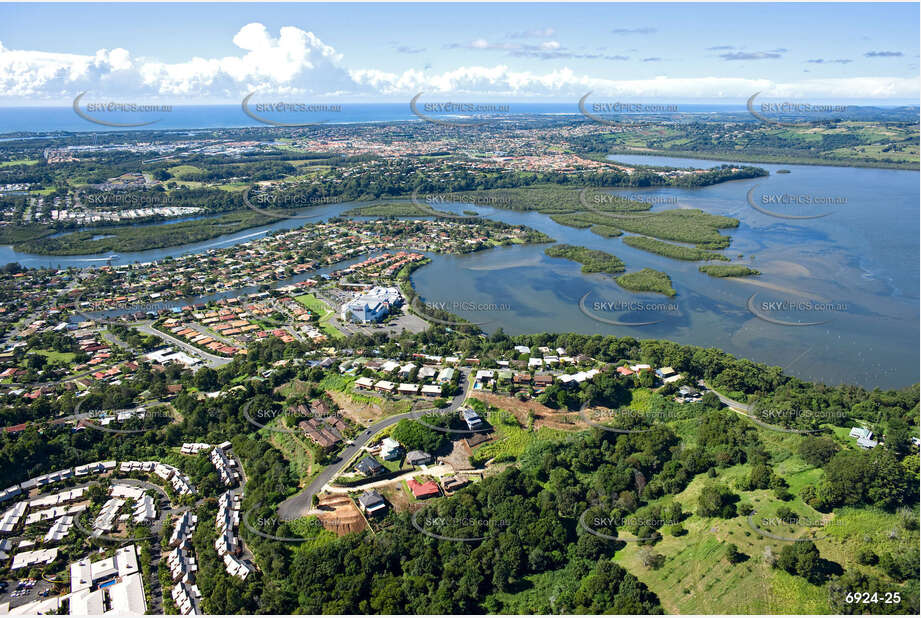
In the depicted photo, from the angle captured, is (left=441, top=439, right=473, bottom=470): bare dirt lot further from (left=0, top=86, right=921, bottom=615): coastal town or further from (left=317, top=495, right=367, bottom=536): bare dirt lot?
(left=317, top=495, right=367, bottom=536): bare dirt lot

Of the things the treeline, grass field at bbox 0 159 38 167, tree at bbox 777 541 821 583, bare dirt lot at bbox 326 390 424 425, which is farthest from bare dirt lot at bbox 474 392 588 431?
grass field at bbox 0 159 38 167

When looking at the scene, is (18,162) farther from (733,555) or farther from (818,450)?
(818,450)

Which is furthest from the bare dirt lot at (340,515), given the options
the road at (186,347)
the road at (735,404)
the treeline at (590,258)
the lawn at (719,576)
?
the treeline at (590,258)

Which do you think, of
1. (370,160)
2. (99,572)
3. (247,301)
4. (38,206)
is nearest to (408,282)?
(247,301)

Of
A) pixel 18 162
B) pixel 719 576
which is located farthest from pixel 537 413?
pixel 18 162

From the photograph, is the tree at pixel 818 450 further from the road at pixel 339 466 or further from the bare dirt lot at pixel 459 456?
the road at pixel 339 466

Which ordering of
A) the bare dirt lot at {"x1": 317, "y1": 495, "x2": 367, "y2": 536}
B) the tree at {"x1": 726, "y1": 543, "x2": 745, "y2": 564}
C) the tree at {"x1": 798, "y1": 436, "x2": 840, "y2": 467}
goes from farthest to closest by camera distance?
the tree at {"x1": 798, "y1": 436, "x2": 840, "y2": 467}
the bare dirt lot at {"x1": 317, "y1": 495, "x2": 367, "y2": 536}
the tree at {"x1": 726, "y1": 543, "x2": 745, "y2": 564}
